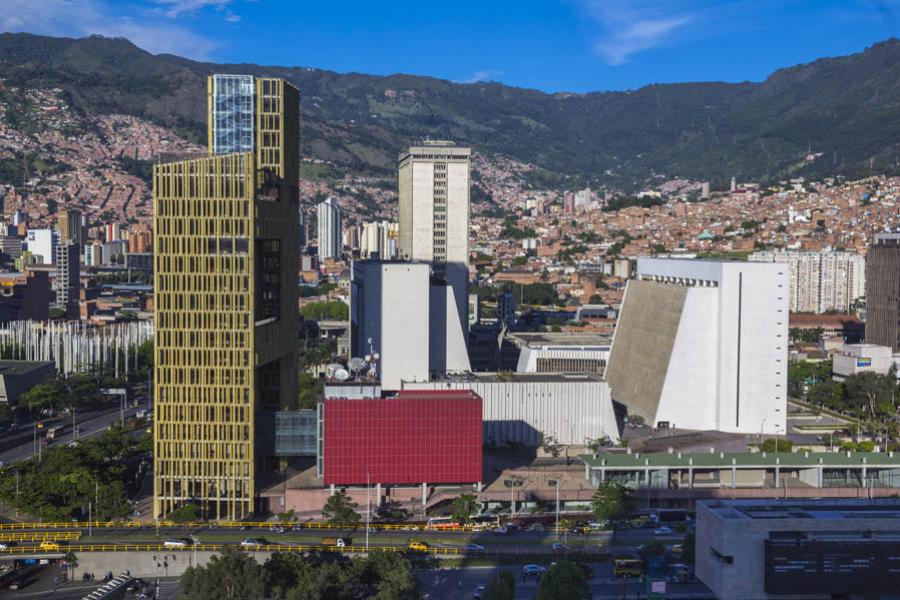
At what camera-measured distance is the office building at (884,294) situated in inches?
3802

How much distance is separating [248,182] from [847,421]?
46.4 meters

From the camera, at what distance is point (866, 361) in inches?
3391

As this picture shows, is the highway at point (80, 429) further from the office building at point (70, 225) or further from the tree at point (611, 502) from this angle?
the office building at point (70, 225)

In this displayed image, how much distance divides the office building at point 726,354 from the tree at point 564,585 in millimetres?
29280

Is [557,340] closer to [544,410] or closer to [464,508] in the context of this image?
[544,410]

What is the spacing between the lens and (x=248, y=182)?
48.5 m

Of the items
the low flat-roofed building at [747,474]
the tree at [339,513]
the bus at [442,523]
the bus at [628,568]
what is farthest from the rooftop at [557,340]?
the bus at [628,568]

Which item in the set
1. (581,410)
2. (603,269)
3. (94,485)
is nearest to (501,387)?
(581,410)

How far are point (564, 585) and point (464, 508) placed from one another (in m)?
12.9

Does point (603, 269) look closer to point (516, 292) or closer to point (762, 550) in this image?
point (516, 292)

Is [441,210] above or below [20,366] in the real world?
above

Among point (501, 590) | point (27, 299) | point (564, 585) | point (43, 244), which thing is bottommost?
point (501, 590)

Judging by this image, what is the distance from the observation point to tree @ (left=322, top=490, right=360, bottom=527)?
4691 centimetres

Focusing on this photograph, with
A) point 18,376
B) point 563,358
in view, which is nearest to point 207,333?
point 18,376
